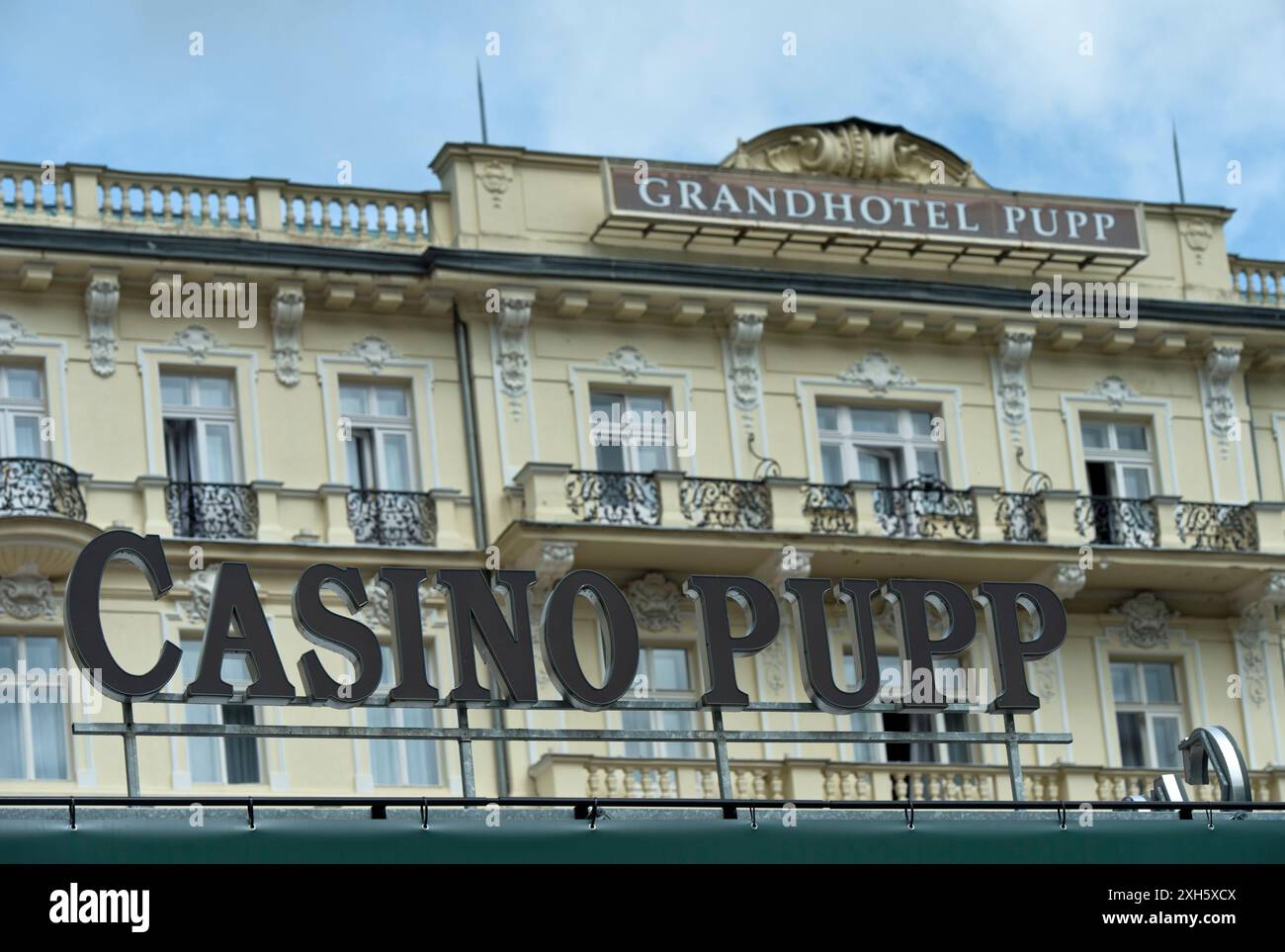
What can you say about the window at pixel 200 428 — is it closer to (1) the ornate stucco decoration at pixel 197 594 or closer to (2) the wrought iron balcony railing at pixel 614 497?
(1) the ornate stucco decoration at pixel 197 594

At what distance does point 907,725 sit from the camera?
3591 cm

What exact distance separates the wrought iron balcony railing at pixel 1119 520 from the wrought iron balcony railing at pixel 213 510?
34.9 feet

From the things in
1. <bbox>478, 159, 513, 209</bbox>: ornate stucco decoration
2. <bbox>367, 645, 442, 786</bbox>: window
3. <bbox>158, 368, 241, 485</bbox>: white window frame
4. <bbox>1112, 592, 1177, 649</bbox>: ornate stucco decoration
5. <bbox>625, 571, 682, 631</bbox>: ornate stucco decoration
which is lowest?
<bbox>367, 645, 442, 786</bbox>: window

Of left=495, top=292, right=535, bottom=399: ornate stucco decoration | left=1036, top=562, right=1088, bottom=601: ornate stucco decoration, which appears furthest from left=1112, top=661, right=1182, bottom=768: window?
left=495, top=292, right=535, bottom=399: ornate stucco decoration

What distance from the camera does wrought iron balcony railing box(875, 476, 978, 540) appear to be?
35688 millimetres

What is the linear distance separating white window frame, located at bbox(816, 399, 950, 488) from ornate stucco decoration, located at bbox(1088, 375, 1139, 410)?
7.81 feet

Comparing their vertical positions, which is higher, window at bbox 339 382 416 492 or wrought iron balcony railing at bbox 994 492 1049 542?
window at bbox 339 382 416 492

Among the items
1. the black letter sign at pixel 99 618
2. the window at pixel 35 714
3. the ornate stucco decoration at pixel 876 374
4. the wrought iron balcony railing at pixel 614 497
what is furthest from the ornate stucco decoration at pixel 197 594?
the black letter sign at pixel 99 618

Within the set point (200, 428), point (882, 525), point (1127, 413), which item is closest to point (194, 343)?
point (200, 428)

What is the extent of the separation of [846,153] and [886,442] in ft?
13.0

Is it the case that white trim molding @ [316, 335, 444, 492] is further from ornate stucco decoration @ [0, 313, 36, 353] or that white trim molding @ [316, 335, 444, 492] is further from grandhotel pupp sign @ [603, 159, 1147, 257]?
ornate stucco decoration @ [0, 313, 36, 353]

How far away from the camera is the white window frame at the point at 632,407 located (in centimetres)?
3544

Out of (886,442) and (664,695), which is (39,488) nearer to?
(664,695)
